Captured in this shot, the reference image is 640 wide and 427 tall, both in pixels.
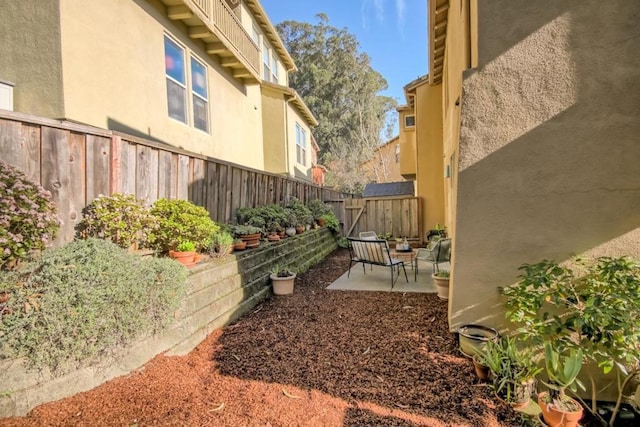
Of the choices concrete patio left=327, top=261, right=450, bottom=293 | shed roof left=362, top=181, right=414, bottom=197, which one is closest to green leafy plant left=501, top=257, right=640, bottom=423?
concrete patio left=327, top=261, right=450, bottom=293

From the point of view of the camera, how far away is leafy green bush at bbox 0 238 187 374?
6.98 feet

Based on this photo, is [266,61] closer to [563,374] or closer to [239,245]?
[239,245]

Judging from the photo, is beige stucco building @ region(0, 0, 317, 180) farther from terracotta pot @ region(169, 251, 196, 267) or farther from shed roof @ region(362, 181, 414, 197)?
shed roof @ region(362, 181, 414, 197)

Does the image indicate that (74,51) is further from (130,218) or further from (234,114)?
(234,114)

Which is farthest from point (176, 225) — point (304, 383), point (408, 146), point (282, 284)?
point (408, 146)

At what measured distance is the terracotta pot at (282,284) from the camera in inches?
210

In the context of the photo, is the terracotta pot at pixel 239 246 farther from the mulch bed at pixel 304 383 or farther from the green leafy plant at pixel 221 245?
the mulch bed at pixel 304 383

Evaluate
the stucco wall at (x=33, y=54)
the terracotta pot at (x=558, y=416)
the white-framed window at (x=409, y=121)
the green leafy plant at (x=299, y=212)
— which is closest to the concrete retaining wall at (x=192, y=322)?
the green leafy plant at (x=299, y=212)

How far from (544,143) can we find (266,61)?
1182 centimetres

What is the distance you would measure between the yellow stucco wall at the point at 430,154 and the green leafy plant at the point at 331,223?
2886 mm

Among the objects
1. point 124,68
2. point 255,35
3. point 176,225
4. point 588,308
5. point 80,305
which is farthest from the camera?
point 255,35

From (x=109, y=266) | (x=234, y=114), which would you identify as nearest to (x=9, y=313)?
(x=109, y=266)

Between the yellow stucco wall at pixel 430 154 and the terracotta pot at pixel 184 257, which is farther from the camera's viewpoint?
the yellow stucco wall at pixel 430 154

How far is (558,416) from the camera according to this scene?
2379 millimetres
